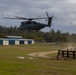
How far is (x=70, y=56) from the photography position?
65.8 meters

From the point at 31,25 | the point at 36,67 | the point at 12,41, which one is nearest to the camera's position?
the point at 36,67

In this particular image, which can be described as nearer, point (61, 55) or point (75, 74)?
point (75, 74)

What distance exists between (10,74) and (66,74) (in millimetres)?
5674

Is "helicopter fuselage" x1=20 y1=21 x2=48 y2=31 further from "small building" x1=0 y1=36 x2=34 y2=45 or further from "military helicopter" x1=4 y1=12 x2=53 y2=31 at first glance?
"small building" x1=0 y1=36 x2=34 y2=45

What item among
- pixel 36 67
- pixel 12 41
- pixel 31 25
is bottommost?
pixel 12 41

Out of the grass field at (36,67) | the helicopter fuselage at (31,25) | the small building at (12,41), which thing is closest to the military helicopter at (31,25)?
the helicopter fuselage at (31,25)

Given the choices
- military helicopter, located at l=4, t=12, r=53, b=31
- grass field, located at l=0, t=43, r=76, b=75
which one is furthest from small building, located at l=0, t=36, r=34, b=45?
grass field, located at l=0, t=43, r=76, b=75

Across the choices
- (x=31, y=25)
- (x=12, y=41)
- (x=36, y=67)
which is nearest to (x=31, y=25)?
(x=31, y=25)

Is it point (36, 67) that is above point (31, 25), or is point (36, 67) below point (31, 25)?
below

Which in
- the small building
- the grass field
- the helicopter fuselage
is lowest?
the small building

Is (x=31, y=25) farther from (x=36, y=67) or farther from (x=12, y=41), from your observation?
(x=12, y=41)

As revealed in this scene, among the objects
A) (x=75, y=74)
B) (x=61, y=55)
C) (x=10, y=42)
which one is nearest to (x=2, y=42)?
(x=10, y=42)

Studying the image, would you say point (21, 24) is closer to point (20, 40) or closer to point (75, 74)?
point (75, 74)

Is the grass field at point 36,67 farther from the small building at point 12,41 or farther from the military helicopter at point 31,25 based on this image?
the small building at point 12,41
